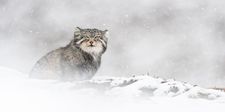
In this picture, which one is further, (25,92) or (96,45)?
(96,45)

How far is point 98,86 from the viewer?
11609 mm

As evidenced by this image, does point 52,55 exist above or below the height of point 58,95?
above

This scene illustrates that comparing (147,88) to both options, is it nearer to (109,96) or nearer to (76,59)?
(109,96)

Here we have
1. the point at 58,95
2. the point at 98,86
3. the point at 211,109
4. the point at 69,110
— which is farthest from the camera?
the point at 98,86

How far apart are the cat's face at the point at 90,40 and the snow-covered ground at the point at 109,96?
8.47 ft

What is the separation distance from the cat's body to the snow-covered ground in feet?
5.65

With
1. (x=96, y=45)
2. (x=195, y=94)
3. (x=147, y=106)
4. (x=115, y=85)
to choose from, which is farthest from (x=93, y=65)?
(x=147, y=106)

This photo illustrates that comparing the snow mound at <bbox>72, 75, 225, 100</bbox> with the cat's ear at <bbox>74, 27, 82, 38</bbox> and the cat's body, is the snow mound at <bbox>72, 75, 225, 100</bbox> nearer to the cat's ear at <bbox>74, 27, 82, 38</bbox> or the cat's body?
the cat's body

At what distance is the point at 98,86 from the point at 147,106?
8.80 ft

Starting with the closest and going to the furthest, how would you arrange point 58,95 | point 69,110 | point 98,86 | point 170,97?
1. point 69,110
2. point 58,95
3. point 170,97
4. point 98,86

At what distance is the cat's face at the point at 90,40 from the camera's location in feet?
49.1

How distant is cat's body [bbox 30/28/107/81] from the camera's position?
48.4ft

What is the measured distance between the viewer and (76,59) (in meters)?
14.9

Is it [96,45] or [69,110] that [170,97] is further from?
[96,45]
